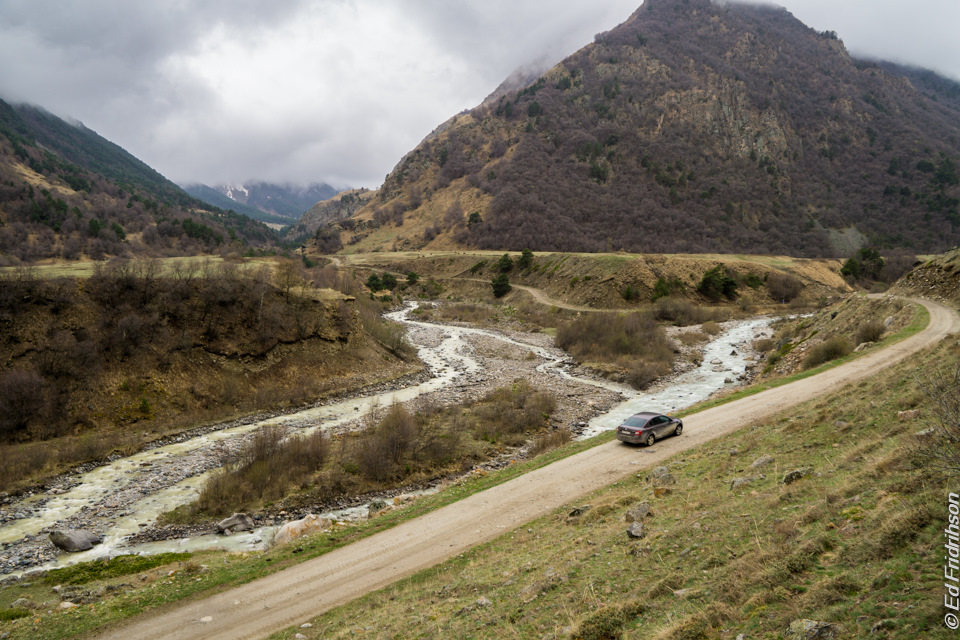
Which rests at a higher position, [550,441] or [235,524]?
[235,524]

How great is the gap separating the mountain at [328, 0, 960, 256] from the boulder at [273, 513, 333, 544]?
10351cm

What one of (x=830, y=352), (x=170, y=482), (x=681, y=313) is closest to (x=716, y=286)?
(x=681, y=313)

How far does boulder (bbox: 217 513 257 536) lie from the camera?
16438 mm

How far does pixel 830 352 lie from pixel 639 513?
24567mm

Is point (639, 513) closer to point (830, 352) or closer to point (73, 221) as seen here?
point (830, 352)

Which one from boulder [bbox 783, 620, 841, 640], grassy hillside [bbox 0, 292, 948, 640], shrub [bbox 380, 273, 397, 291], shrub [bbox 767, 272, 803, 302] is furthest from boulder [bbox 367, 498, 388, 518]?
shrub [bbox 767, 272, 803, 302]

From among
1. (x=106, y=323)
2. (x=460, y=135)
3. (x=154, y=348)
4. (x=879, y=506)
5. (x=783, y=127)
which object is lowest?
(x=879, y=506)

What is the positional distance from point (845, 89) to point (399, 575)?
241498mm

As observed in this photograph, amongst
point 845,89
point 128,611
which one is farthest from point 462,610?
point 845,89

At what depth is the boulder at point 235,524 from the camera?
53.9 ft

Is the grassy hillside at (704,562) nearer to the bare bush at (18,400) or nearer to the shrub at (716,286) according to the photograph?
the bare bush at (18,400)

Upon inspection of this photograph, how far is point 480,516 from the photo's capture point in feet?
48.9

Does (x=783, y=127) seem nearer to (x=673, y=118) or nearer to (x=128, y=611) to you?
(x=673, y=118)

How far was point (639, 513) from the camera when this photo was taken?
11.4 m
